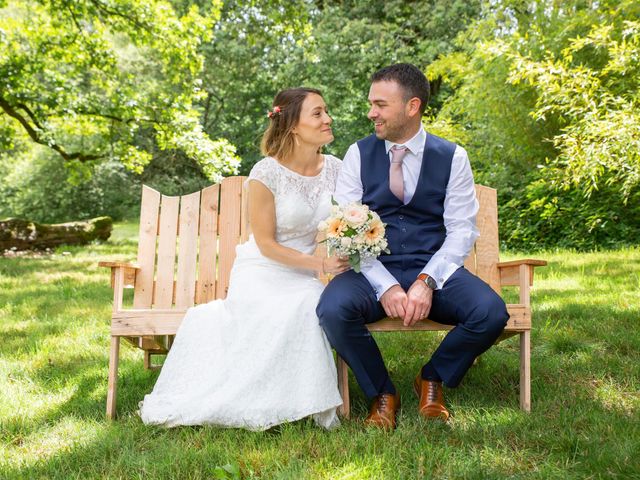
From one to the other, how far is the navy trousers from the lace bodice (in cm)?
44

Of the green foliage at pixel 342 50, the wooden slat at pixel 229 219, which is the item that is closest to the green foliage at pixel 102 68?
the green foliage at pixel 342 50

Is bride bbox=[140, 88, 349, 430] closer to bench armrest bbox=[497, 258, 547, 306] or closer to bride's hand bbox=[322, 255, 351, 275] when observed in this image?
bride's hand bbox=[322, 255, 351, 275]

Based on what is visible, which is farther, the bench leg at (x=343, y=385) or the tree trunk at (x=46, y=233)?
the tree trunk at (x=46, y=233)

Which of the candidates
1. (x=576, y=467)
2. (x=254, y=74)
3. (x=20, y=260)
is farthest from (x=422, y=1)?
(x=576, y=467)

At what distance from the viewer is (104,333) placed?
16.4 feet

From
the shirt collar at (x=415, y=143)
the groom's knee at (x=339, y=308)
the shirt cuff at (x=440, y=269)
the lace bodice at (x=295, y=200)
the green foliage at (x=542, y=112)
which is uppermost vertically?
the green foliage at (x=542, y=112)

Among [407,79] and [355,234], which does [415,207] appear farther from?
[407,79]

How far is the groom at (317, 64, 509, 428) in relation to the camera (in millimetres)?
3094

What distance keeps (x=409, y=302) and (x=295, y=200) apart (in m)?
0.85

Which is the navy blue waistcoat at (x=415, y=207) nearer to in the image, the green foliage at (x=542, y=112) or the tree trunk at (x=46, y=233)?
the green foliage at (x=542, y=112)

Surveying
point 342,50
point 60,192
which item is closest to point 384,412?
point 342,50

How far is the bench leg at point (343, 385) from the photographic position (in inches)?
127

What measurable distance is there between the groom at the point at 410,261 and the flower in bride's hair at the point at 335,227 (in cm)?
27

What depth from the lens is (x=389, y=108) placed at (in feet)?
11.2
